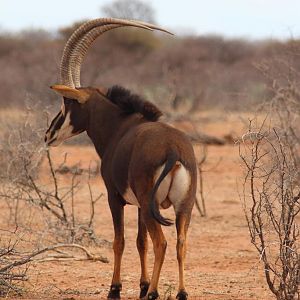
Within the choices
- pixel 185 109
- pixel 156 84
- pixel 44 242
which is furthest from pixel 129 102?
pixel 156 84

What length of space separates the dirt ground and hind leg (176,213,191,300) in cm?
31

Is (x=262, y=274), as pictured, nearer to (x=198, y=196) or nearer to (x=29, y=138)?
(x=29, y=138)

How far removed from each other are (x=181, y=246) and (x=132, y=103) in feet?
4.53

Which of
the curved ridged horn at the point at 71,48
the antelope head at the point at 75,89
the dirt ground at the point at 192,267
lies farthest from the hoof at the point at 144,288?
the curved ridged horn at the point at 71,48

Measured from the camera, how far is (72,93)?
23.8 feet

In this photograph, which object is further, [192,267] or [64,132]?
[192,267]

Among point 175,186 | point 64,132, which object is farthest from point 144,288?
point 64,132

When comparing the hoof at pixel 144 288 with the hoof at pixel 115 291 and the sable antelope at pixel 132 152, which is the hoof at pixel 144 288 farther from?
the hoof at pixel 115 291

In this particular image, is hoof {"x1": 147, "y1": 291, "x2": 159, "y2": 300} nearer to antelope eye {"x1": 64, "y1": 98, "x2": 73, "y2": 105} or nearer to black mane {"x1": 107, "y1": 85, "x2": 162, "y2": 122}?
black mane {"x1": 107, "y1": 85, "x2": 162, "y2": 122}

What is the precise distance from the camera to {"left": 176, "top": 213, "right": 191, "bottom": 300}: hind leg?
6098 millimetres

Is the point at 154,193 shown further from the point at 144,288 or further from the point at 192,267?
the point at 192,267

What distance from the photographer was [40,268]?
7.98 meters

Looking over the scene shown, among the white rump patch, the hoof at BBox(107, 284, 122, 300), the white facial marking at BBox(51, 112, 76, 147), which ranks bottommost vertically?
the hoof at BBox(107, 284, 122, 300)

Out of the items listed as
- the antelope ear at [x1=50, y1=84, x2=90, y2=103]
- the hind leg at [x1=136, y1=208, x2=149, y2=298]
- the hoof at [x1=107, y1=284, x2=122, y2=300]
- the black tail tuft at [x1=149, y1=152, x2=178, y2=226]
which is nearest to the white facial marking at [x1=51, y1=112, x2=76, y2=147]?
the antelope ear at [x1=50, y1=84, x2=90, y2=103]
